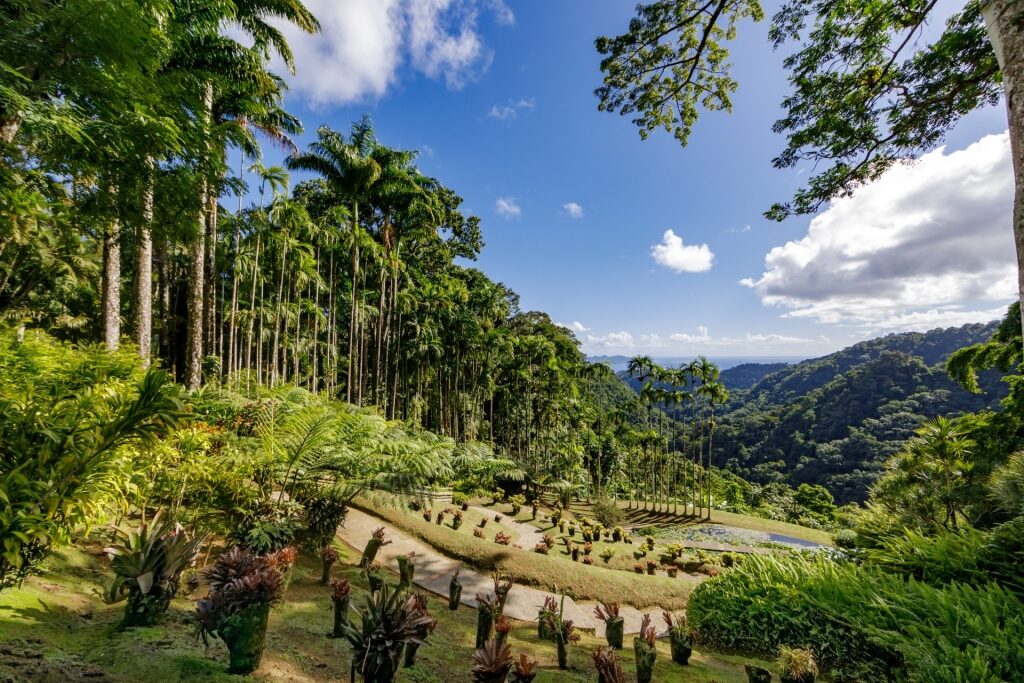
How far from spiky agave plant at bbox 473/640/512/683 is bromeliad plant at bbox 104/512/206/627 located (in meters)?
2.73

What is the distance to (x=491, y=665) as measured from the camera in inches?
116

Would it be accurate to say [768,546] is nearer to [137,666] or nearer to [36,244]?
[137,666]

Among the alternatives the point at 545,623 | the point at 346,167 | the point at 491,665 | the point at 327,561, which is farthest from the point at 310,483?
the point at 346,167

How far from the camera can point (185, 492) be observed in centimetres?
538

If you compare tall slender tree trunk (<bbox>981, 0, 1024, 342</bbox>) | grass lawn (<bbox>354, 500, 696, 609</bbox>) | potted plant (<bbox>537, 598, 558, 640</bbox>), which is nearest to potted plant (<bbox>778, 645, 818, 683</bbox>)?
potted plant (<bbox>537, 598, 558, 640</bbox>)

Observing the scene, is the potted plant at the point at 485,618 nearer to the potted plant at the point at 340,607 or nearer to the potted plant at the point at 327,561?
the potted plant at the point at 340,607

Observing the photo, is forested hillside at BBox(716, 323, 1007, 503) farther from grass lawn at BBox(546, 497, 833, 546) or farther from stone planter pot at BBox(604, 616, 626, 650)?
stone planter pot at BBox(604, 616, 626, 650)

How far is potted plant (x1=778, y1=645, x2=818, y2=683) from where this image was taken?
408 centimetres

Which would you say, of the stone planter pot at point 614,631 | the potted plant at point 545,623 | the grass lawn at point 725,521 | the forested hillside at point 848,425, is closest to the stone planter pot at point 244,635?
the potted plant at point 545,623

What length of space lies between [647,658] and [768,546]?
1557 centimetres

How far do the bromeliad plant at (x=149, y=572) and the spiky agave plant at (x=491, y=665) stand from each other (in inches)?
107

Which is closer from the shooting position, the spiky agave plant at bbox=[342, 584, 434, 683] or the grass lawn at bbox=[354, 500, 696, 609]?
the spiky agave plant at bbox=[342, 584, 434, 683]

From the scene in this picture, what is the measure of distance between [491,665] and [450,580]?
15.7 feet

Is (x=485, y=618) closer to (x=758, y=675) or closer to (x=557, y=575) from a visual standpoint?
(x=758, y=675)
